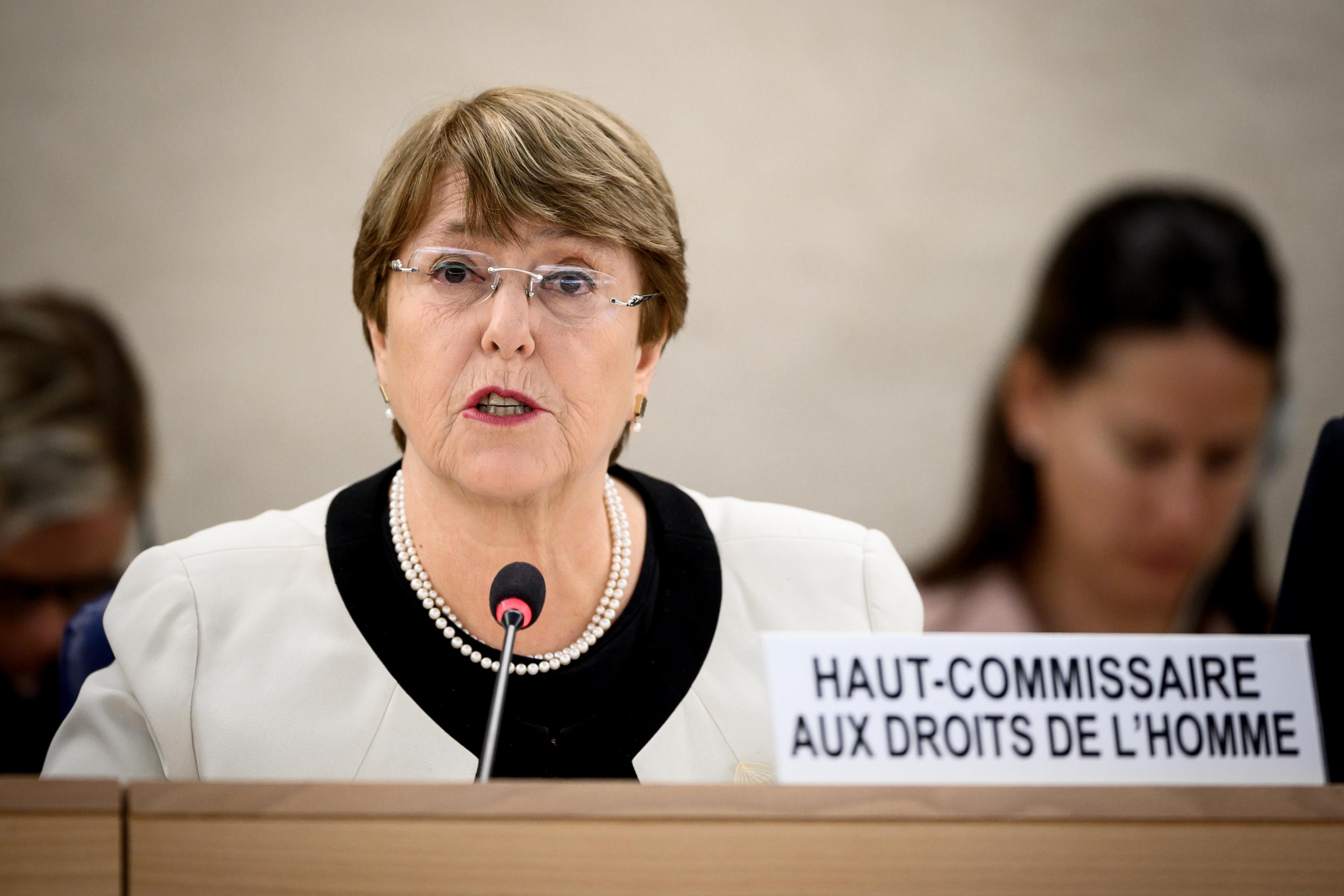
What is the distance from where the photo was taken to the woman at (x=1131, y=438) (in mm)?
2934

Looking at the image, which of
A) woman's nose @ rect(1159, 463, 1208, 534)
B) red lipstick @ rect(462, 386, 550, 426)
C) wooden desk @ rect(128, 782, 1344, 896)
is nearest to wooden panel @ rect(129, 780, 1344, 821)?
wooden desk @ rect(128, 782, 1344, 896)

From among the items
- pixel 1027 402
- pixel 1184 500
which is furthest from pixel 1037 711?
pixel 1184 500

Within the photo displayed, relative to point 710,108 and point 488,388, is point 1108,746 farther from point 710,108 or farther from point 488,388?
point 710,108

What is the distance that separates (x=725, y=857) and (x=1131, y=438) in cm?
240

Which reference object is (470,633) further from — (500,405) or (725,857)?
(725,857)

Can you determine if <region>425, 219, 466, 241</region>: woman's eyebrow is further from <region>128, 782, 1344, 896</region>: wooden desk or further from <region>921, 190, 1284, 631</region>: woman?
<region>921, 190, 1284, 631</region>: woman

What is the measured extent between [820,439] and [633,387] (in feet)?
5.07

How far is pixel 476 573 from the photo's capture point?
4.86ft

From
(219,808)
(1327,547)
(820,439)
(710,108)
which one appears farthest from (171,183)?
(1327,547)

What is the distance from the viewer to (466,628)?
1.46 metres

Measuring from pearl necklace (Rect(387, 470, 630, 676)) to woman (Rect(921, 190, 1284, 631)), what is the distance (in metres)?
1.61

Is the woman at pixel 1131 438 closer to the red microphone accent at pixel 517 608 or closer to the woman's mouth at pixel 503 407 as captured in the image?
the woman's mouth at pixel 503 407

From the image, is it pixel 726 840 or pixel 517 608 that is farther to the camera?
pixel 517 608

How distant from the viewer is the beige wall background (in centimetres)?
297
